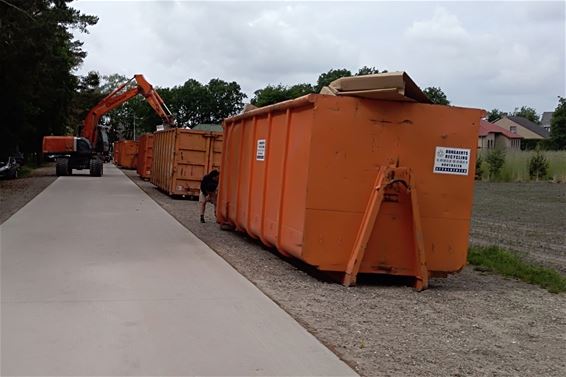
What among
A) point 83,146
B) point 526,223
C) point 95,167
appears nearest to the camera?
point 526,223

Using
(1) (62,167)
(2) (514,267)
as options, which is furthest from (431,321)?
(1) (62,167)

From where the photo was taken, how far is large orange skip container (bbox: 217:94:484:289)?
870cm

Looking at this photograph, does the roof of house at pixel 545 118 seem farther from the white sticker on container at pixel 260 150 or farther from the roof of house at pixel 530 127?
the white sticker on container at pixel 260 150

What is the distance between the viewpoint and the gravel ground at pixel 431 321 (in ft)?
18.4

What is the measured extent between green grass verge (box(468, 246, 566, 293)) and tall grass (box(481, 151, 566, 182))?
3101 centimetres

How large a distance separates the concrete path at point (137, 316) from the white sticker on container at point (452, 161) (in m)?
3.13

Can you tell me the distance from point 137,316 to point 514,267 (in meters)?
6.84

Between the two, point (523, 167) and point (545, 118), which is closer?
point (523, 167)

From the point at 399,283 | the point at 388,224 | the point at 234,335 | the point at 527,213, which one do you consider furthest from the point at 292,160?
the point at 527,213

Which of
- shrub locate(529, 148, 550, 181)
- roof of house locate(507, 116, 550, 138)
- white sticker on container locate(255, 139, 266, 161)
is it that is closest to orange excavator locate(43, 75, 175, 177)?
shrub locate(529, 148, 550, 181)

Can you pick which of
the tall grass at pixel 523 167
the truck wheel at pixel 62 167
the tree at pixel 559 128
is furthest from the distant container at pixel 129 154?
the tree at pixel 559 128

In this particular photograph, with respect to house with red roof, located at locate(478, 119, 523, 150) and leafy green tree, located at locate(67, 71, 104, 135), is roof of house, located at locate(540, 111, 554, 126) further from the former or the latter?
leafy green tree, located at locate(67, 71, 104, 135)

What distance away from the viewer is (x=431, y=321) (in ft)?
23.1

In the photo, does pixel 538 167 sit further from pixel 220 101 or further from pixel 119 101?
pixel 220 101
